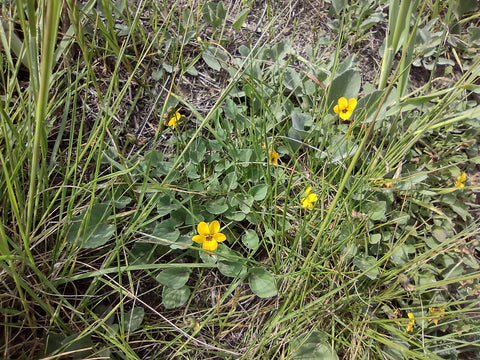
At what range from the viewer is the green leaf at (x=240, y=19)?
1474mm

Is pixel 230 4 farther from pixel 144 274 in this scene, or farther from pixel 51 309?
pixel 51 309

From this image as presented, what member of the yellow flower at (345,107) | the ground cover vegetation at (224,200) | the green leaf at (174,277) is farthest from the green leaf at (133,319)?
the yellow flower at (345,107)

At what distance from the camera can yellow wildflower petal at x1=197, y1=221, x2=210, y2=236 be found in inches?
43.7

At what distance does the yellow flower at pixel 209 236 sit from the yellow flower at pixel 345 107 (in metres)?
0.69

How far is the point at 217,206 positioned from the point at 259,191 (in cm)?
17

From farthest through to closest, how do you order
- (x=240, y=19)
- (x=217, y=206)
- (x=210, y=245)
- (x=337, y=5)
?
(x=337, y=5), (x=240, y=19), (x=217, y=206), (x=210, y=245)

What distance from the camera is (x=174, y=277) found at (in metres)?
1.15

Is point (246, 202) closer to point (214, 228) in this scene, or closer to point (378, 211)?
point (214, 228)

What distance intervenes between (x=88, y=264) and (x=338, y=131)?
1081mm

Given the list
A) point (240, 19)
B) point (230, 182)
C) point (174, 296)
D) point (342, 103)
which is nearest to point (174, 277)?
point (174, 296)

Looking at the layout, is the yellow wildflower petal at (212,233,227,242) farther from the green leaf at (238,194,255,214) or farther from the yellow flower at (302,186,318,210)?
the yellow flower at (302,186,318,210)

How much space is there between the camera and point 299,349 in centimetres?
114

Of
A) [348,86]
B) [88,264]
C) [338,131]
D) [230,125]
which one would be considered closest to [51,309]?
[88,264]

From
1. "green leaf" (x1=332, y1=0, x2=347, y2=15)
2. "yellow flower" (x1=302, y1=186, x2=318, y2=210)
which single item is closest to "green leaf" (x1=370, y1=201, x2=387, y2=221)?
"yellow flower" (x1=302, y1=186, x2=318, y2=210)
